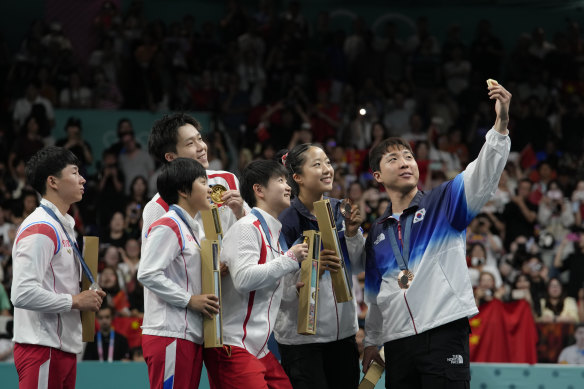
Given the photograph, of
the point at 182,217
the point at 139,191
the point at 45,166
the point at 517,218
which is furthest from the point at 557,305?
the point at 45,166

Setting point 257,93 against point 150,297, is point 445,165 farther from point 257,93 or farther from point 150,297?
point 150,297

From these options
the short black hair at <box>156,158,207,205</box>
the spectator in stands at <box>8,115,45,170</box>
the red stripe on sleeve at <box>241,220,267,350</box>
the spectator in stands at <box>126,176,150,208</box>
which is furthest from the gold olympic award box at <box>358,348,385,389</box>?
the spectator in stands at <box>8,115,45,170</box>

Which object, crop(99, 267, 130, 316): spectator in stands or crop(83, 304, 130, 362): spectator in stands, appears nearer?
crop(83, 304, 130, 362): spectator in stands

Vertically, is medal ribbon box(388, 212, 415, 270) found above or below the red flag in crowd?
above

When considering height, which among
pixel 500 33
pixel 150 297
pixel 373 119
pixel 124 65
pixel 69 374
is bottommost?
pixel 69 374

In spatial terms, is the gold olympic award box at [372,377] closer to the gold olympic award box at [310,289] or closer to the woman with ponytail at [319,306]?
the woman with ponytail at [319,306]

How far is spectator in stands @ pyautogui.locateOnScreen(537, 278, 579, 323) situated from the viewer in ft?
31.5

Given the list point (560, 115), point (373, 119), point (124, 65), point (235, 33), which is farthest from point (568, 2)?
point (124, 65)

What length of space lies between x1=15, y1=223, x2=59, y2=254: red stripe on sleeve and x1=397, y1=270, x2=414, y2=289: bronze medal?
2033mm

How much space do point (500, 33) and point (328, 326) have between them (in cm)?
1285

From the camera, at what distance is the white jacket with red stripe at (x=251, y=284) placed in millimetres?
4734

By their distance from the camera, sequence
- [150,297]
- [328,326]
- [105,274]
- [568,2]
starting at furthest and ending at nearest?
[568,2]
[105,274]
[328,326]
[150,297]

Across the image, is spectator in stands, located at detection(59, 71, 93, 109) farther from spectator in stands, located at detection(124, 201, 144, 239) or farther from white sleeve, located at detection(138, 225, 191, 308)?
white sleeve, located at detection(138, 225, 191, 308)

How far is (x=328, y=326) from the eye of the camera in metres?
5.24
